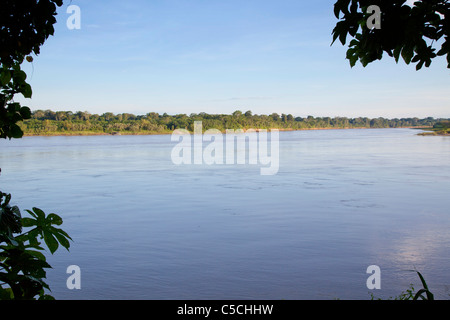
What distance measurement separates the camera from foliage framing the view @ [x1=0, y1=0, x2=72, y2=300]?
1922mm

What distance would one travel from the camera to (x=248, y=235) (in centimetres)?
913

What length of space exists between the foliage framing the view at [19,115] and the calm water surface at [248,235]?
4.10m

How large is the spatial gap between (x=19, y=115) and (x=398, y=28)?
6.04ft

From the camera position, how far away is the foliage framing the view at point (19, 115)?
1.92 metres

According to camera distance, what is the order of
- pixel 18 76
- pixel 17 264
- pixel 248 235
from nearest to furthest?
pixel 17 264, pixel 18 76, pixel 248 235

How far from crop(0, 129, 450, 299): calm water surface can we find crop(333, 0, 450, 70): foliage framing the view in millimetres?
4292

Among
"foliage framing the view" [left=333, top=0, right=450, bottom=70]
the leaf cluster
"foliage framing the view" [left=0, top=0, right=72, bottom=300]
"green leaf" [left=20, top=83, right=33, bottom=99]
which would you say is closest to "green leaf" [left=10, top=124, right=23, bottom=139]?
"foliage framing the view" [left=0, top=0, right=72, bottom=300]

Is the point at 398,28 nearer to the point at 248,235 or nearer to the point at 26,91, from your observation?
the point at 26,91

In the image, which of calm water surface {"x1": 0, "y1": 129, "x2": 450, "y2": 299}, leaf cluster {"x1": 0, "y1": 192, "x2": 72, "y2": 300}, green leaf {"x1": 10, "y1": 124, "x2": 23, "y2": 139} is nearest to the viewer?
leaf cluster {"x1": 0, "y1": 192, "x2": 72, "y2": 300}

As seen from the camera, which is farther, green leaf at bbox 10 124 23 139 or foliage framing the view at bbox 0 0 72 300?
green leaf at bbox 10 124 23 139

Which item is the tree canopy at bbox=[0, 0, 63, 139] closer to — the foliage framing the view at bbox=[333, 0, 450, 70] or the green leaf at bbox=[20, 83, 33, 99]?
the green leaf at bbox=[20, 83, 33, 99]

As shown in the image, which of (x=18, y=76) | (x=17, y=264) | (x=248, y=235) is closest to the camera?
(x=17, y=264)

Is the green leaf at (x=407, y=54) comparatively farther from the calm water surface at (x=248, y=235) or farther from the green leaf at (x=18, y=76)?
the calm water surface at (x=248, y=235)

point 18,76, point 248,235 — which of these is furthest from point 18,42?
point 248,235
